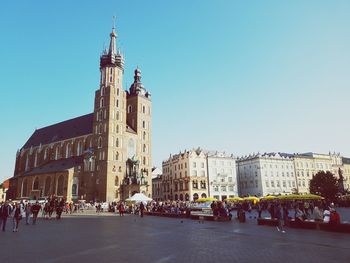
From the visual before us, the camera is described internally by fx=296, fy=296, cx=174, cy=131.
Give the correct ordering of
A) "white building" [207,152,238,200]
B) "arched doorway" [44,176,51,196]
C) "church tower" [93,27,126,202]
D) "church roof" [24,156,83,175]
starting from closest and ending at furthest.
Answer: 1. "church tower" [93,27,126,202]
2. "church roof" [24,156,83,175]
3. "arched doorway" [44,176,51,196]
4. "white building" [207,152,238,200]

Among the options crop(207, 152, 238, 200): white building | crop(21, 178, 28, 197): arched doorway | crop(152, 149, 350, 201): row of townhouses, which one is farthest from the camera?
crop(207, 152, 238, 200): white building

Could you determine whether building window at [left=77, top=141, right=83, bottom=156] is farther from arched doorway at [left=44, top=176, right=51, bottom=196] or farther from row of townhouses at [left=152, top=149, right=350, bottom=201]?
row of townhouses at [left=152, top=149, right=350, bottom=201]

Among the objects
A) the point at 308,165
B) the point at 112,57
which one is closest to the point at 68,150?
the point at 112,57

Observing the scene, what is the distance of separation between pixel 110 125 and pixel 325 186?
1733 inches

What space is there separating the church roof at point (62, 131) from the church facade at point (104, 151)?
0.32 m

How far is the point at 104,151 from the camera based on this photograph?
58875 millimetres

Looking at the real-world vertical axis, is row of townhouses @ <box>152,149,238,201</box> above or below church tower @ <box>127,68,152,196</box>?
below

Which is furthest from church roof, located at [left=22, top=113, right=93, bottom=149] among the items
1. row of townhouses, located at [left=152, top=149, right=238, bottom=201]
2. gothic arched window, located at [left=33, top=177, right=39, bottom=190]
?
A: row of townhouses, located at [left=152, top=149, right=238, bottom=201]

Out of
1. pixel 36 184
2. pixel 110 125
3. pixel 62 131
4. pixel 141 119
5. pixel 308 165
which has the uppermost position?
pixel 141 119

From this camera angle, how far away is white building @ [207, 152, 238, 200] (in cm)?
7150

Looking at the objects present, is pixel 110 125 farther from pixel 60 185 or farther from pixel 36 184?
pixel 36 184

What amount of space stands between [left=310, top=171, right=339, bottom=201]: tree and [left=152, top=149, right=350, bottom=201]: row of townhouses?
1406cm

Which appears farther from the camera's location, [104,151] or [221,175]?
[221,175]

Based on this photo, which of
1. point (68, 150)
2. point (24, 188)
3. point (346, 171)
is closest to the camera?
point (24, 188)
